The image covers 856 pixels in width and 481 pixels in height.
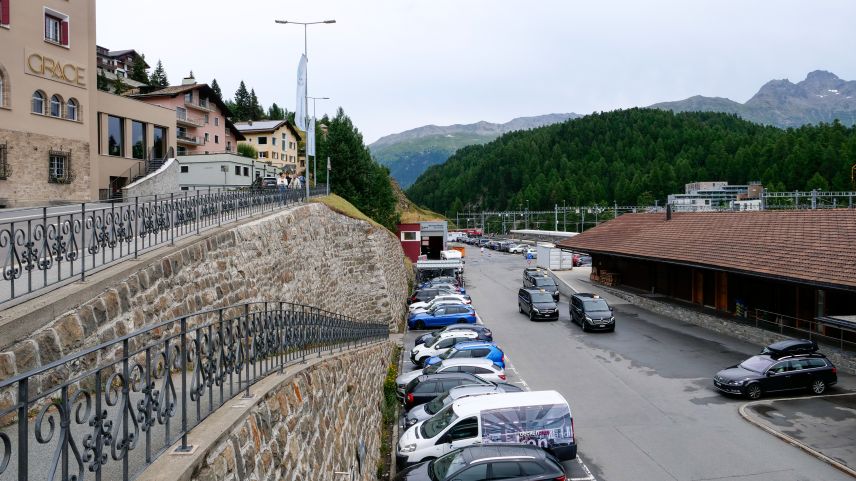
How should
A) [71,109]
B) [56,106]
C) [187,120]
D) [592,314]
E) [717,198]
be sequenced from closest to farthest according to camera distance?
[56,106] < [71,109] < [592,314] < [187,120] < [717,198]

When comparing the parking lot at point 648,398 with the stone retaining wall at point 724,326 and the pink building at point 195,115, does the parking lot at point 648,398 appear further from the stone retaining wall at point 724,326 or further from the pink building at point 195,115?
the pink building at point 195,115

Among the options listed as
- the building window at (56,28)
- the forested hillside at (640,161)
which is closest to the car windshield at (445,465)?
the building window at (56,28)

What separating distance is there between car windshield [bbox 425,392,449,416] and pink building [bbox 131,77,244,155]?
120 feet

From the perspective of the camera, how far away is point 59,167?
26219 mm

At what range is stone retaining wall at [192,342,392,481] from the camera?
5570 millimetres

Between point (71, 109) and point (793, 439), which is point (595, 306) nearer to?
point (793, 439)

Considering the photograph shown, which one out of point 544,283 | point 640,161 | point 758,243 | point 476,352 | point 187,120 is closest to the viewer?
point 476,352

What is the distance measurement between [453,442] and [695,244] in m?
24.7

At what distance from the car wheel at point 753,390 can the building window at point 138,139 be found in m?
34.1

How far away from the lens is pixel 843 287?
66.5 ft

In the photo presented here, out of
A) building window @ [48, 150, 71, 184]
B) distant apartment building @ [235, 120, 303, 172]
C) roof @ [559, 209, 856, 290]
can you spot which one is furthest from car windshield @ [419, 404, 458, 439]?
distant apartment building @ [235, 120, 303, 172]

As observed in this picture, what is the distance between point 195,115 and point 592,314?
134 feet

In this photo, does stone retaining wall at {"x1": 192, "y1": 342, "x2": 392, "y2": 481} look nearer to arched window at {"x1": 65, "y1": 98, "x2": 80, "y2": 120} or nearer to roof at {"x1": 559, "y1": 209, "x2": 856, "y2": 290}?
roof at {"x1": 559, "y1": 209, "x2": 856, "y2": 290}

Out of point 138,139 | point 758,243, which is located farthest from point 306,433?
point 138,139
